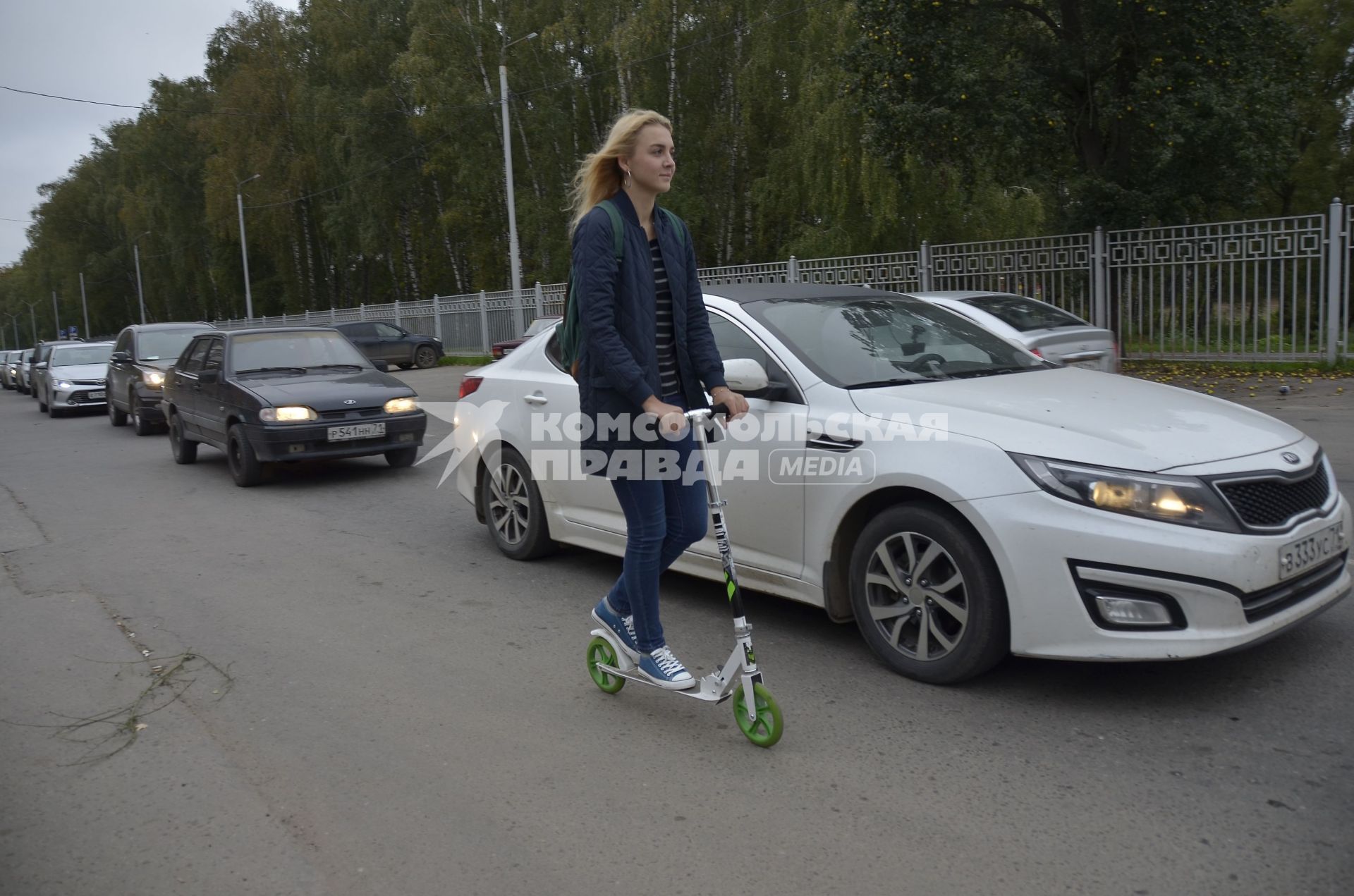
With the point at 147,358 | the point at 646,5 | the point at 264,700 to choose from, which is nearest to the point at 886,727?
the point at 264,700

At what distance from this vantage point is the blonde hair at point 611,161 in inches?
142

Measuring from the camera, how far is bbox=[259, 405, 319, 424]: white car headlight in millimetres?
9531

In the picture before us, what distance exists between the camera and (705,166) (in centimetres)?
3262

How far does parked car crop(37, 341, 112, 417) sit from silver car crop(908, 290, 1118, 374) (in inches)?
642

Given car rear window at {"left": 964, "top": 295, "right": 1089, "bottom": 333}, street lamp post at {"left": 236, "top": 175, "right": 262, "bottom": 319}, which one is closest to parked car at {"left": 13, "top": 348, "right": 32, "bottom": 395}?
street lamp post at {"left": 236, "top": 175, "right": 262, "bottom": 319}

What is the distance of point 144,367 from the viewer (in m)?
15.6

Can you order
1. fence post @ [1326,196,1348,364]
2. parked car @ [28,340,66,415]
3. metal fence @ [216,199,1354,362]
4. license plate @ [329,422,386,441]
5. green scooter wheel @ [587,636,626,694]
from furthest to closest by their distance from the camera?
1. parked car @ [28,340,66,415]
2. metal fence @ [216,199,1354,362]
3. fence post @ [1326,196,1348,364]
4. license plate @ [329,422,386,441]
5. green scooter wheel @ [587,636,626,694]

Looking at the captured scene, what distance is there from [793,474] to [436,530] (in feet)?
12.8

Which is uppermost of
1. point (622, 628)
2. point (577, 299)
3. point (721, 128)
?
point (721, 128)

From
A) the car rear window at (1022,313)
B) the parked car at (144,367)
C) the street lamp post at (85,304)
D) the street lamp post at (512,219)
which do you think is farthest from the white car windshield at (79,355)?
the street lamp post at (85,304)

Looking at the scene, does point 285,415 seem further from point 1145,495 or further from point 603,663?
point 1145,495

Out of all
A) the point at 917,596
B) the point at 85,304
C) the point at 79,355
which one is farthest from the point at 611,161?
the point at 85,304

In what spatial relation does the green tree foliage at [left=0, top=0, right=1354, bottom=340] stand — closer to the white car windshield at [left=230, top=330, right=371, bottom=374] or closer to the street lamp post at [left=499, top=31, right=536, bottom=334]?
the street lamp post at [left=499, top=31, right=536, bottom=334]

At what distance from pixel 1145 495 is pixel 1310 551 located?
71cm
